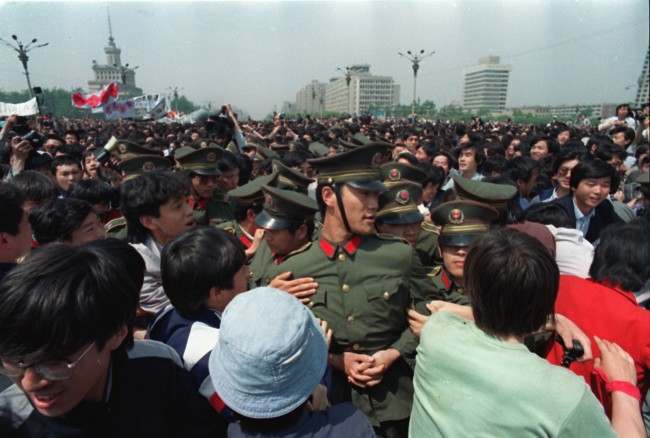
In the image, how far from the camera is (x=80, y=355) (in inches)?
46.3

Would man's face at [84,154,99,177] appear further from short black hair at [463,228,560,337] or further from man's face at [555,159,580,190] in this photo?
man's face at [555,159,580,190]

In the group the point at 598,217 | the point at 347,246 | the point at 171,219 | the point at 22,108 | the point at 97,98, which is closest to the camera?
the point at 347,246

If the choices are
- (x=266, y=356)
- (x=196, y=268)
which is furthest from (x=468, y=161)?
(x=266, y=356)

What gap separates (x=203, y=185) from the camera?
182 inches

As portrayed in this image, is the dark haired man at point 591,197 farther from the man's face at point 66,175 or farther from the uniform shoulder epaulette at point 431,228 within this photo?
the man's face at point 66,175

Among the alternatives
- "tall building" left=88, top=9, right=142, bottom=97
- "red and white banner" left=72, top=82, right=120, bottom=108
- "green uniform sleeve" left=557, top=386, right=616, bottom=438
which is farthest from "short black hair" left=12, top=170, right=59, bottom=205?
"tall building" left=88, top=9, right=142, bottom=97

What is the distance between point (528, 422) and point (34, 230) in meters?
3.10

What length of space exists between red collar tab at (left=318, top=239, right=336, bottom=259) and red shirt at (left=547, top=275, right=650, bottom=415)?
4.09ft

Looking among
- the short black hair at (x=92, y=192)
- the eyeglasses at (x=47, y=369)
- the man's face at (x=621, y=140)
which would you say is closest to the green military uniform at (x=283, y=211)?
the eyeglasses at (x=47, y=369)

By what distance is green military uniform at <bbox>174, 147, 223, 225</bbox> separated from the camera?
4.58 metres

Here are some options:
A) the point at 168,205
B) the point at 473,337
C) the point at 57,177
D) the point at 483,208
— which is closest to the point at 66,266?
the point at 473,337

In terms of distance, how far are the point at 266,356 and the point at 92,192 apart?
348cm

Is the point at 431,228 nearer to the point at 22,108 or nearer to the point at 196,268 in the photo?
the point at 196,268

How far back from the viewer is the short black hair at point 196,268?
6.35 feet
